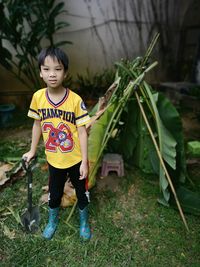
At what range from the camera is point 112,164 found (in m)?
2.52

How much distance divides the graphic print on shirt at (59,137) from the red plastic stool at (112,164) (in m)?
0.97

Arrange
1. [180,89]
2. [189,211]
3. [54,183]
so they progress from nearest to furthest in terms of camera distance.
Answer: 1. [54,183]
2. [189,211]
3. [180,89]

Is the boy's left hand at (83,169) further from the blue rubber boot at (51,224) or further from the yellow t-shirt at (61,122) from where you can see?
the blue rubber boot at (51,224)

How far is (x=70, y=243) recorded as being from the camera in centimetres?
177

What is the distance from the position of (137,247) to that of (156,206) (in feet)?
1.63

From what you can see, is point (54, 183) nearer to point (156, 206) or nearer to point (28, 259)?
point (28, 259)

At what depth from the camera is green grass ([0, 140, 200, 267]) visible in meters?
1.65

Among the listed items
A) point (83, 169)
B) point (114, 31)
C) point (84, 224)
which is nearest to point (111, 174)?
point (84, 224)

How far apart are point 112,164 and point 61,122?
44.2 inches

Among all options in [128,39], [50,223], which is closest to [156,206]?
[50,223]

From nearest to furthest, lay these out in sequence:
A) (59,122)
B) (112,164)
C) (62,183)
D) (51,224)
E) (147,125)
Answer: (59,122), (62,183), (51,224), (147,125), (112,164)

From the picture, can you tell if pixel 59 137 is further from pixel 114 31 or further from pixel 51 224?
pixel 114 31

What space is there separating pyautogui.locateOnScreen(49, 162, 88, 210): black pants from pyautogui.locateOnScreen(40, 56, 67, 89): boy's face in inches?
22.6

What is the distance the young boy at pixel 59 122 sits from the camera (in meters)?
1.37
